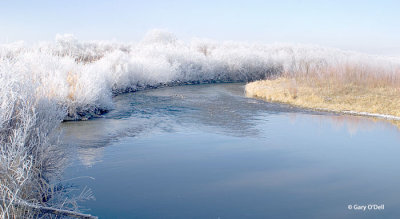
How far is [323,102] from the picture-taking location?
53.4 feet

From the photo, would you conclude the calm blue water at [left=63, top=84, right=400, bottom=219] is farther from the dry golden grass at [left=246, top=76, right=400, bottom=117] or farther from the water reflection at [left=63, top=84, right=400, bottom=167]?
the dry golden grass at [left=246, top=76, right=400, bottom=117]

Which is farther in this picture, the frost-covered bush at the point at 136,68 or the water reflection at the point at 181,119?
the frost-covered bush at the point at 136,68

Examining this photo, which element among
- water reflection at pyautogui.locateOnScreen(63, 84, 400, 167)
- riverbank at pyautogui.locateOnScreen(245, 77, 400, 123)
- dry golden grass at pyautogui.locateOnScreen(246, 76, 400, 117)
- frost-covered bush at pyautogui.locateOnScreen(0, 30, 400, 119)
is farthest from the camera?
dry golden grass at pyautogui.locateOnScreen(246, 76, 400, 117)

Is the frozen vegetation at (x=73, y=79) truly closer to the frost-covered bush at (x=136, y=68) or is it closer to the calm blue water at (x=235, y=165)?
the frost-covered bush at (x=136, y=68)

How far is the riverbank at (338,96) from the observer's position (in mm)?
14570

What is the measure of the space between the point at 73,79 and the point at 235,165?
872cm

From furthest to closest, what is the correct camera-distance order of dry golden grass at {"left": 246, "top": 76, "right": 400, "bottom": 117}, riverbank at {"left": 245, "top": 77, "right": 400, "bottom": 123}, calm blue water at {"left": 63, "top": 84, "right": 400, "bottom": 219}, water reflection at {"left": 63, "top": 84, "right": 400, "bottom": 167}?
dry golden grass at {"left": 246, "top": 76, "right": 400, "bottom": 117} → riverbank at {"left": 245, "top": 77, "right": 400, "bottom": 123} → water reflection at {"left": 63, "top": 84, "right": 400, "bottom": 167} → calm blue water at {"left": 63, "top": 84, "right": 400, "bottom": 219}

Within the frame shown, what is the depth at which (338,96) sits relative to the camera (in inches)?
665

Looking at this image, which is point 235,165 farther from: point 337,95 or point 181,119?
point 337,95

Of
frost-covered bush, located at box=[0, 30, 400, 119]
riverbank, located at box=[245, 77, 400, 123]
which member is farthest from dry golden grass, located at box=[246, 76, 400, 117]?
frost-covered bush, located at box=[0, 30, 400, 119]

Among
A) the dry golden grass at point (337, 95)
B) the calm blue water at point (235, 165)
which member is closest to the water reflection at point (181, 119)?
the calm blue water at point (235, 165)

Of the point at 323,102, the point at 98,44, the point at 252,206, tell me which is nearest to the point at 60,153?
the point at 252,206

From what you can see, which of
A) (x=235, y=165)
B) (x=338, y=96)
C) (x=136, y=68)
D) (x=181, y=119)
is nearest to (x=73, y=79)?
(x=181, y=119)

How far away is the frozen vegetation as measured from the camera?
195 inches
